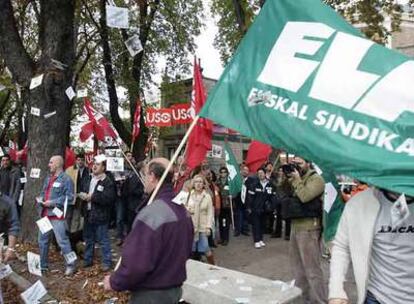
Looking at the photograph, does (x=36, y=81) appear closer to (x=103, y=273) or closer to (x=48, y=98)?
(x=48, y=98)

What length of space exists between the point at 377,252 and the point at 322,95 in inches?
39.8

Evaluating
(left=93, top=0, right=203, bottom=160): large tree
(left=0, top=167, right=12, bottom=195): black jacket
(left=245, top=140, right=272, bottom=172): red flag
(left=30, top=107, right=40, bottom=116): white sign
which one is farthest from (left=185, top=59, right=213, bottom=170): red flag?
(left=93, top=0, right=203, bottom=160): large tree

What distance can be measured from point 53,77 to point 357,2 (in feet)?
26.4

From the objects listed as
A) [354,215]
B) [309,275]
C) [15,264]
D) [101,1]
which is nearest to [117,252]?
[15,264]

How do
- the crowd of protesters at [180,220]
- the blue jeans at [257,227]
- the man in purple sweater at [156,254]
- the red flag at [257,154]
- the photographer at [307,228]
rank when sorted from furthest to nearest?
the red flag at [257,154]
the blue jeans at [257,227]
the photographer at [307,228]
the man in purple sweater at [156,254]
the crowd of protesters at [180,220]

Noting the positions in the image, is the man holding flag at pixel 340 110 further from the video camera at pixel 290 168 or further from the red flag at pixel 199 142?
the red flag at pixel 199 142

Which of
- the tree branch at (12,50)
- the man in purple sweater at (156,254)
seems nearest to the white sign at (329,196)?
the man in purple sweater at (156,254)

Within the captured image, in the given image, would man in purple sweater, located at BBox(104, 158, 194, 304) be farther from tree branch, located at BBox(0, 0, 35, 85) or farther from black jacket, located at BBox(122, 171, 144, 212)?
tree branch, located at BBox(0, 0, 35, 85)

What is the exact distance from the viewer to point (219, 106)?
356cm

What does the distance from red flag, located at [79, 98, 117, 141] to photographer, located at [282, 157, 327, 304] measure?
7.13 m

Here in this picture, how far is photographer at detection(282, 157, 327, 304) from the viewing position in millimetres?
5824

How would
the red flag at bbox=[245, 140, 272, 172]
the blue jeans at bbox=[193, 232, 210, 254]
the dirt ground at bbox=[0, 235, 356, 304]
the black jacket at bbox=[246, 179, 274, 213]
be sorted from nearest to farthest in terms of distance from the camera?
1. the dirt ground at bbox=[0, 235, 356, 304]
2. the blue jeans at bbox=[193, 232, 210, 254]
3. the red flag at bbox=[245, 140, 272, 172]
4. the black jacket at bbox=[246, 179, 274, 213]

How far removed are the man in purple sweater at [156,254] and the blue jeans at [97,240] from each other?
4682 millimetres

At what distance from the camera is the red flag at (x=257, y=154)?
11227mm
